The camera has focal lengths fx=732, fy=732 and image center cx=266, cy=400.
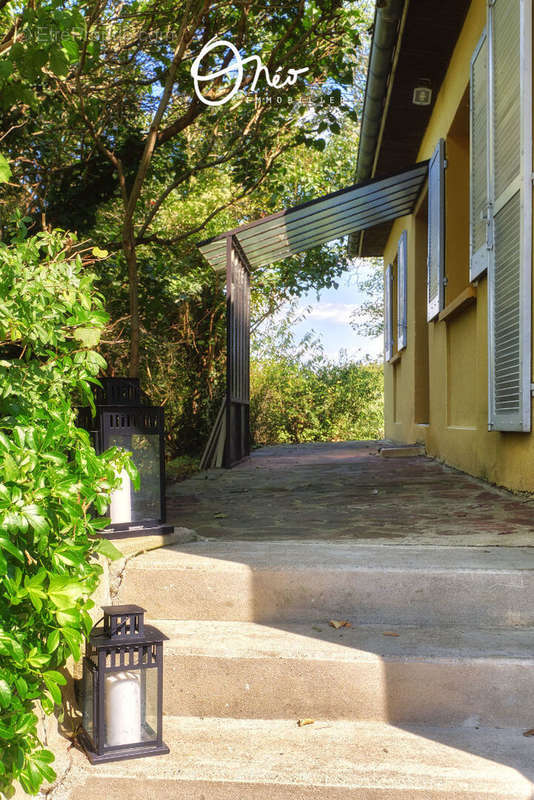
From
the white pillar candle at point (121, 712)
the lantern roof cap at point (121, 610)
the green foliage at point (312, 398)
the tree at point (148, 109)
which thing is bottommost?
the white pillar candle at point (121, 712)

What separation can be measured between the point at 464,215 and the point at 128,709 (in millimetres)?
5260

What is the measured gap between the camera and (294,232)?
7.23 meters

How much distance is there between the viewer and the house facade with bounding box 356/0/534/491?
365cm

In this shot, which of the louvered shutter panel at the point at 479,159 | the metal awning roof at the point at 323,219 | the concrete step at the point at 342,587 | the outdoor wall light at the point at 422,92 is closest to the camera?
the concrete step at the point at 342,587

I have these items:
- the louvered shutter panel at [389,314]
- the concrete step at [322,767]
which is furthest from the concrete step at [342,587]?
the louvered shutter panel at [389,314]

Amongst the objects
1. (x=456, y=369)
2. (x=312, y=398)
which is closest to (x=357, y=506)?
(x=456, y=369)

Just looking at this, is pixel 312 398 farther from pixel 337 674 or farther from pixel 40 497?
pixel 40 497

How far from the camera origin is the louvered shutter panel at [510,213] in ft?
11.5

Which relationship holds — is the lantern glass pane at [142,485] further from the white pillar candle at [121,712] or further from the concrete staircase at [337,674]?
the white pillar candle at [121,712]

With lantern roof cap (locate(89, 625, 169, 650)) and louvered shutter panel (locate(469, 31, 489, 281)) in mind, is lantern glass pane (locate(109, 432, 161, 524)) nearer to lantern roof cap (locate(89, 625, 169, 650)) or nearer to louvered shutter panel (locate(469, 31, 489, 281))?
lantern roof cap (locate(89, 625, 169, 650))

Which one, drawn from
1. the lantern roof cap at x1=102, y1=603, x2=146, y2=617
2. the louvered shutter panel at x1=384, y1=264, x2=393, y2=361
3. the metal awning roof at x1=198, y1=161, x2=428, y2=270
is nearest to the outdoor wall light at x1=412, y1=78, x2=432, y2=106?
the metal awning roof at x1=198, y1=161, x2=428, y2=270

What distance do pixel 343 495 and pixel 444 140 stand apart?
334cm

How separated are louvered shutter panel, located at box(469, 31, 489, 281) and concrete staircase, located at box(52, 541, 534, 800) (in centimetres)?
244

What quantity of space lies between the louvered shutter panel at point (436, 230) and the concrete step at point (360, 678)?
4258mm
